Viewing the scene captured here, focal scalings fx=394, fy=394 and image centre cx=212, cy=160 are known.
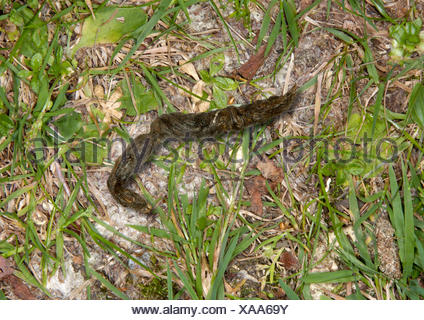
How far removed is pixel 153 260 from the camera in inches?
145

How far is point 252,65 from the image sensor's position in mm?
3812

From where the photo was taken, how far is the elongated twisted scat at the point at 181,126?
11.7 feet

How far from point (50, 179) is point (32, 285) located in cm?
102

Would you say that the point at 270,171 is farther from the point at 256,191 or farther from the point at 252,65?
the point at 252,65

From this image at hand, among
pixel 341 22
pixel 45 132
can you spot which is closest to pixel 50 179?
pixel 45 132

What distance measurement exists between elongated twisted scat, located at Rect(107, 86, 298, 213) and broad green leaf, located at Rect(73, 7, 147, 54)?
940 millimetres

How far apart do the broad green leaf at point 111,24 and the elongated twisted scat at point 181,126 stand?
940 mm

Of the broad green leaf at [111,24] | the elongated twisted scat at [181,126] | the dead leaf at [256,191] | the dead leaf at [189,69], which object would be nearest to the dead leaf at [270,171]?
the dead leaf at [256,191]

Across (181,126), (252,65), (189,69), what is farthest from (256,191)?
(189,69)

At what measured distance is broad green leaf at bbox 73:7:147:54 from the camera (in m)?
3.73

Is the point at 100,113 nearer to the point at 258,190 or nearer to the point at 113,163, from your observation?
the point at 113,163

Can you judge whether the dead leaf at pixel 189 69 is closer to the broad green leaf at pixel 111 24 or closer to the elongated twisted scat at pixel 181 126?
the elongated twisted scat at pixel 181 126

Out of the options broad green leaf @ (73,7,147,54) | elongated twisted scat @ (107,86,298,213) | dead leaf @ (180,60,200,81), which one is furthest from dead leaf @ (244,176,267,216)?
broad green leaf @ (73,7,147,54)

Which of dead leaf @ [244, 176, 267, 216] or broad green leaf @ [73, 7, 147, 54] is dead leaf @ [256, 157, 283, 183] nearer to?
dead leaf @ [244, 176, 267, 216]
